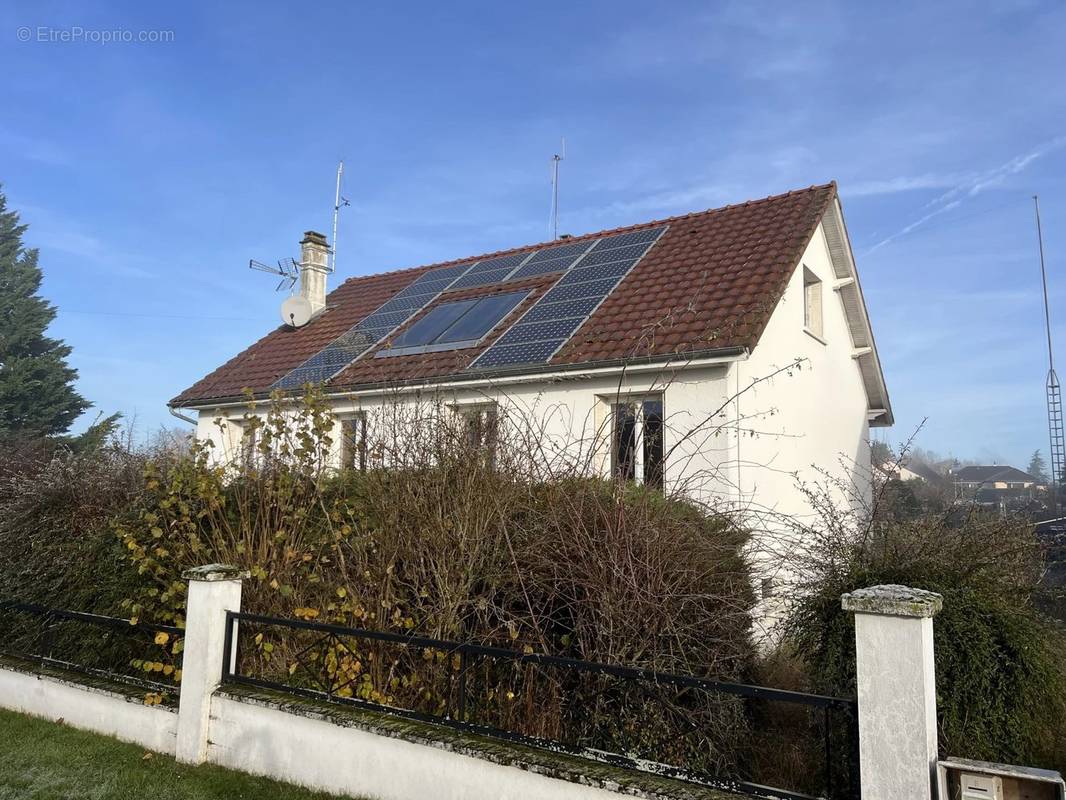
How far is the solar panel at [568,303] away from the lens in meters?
10.5

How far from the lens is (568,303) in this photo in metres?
11.8

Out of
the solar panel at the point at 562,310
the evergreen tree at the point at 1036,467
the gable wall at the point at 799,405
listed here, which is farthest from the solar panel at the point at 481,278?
the evergreen tree at the point at 1036,467

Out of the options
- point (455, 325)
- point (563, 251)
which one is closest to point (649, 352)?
point (455, 325)

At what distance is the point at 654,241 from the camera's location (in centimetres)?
1342

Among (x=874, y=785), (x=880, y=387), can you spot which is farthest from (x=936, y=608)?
(x=880, y=387)

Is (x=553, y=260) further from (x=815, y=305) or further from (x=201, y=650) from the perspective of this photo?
(x=201, y=650)

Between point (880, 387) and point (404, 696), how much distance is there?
43.5 ft

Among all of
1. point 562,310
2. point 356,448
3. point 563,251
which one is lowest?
point 356,448

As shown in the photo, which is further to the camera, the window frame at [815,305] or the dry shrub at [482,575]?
the window frame at [815,305]

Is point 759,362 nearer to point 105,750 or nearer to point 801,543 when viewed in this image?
point 801,543

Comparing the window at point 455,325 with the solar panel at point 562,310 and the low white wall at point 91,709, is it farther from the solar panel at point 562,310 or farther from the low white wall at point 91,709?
the low white wall at point 91,709

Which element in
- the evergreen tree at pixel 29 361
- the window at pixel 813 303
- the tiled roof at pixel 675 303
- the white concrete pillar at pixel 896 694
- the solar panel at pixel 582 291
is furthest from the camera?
the evergreen tree at pixel 29 361

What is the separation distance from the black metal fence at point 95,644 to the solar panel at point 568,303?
5.15 meters

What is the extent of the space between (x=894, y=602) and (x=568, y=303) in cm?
861
